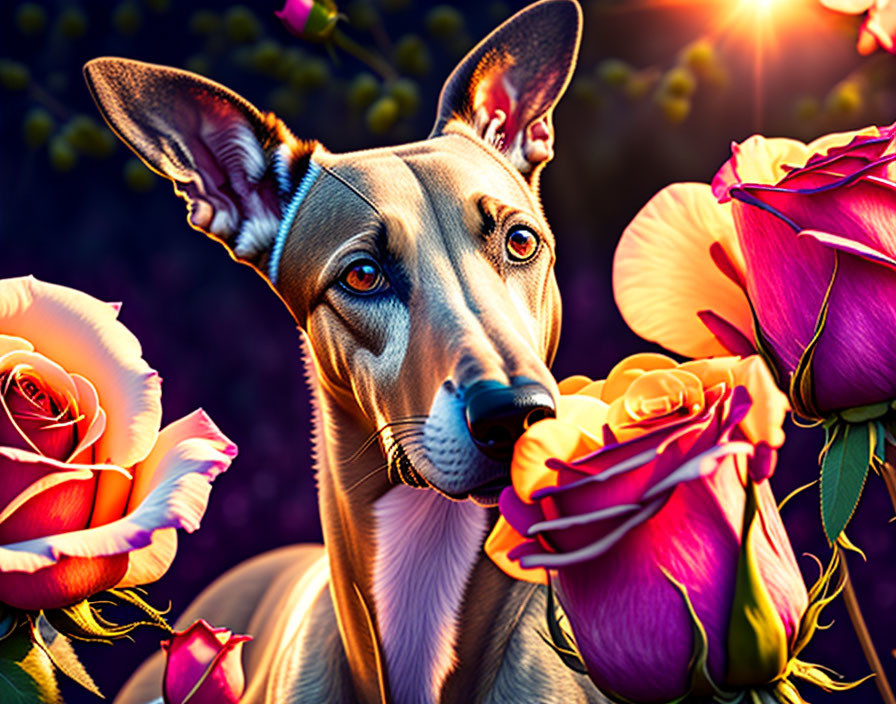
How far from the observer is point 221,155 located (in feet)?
3.12

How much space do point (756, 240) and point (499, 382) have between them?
197mm

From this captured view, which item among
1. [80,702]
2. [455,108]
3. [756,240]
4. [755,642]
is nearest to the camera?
[755,642]

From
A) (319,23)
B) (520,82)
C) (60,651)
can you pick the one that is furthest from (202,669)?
(520,82)

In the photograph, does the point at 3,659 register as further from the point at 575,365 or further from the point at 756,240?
the point at 575,365

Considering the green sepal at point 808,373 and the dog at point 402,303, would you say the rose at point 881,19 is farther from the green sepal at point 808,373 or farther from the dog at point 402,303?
the green sepal at point 808,373

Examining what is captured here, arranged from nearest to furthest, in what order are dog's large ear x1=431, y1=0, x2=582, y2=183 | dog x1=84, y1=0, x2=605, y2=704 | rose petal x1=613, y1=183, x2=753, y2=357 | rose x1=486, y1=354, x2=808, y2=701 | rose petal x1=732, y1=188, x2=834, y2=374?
rose x1=486, y1=354, x2=808, y2=701 → rose petal x1=732, y1=188, x2=834, y2=374 → rose petal x1=613, y1=183, x2=753, y2=357 → dog x1=84, y1=0, x2=605, y2=704 → dog's large ear x1=431, y1=0, x2=582, y2=183

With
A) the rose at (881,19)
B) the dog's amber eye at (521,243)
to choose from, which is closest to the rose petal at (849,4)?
the rose at (881,19)

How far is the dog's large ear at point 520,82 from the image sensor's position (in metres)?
0.96

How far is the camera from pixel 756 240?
59cm

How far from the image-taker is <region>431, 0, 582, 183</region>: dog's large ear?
959mm

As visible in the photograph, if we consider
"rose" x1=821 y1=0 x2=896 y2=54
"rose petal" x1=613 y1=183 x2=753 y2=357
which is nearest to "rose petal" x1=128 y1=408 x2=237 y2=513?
"rose petal" x1=613 y1=183 x2=753 y2=357

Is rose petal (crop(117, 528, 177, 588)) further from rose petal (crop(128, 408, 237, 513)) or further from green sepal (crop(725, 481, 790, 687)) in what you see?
green sepal (crop(725, 481, 790, 687))

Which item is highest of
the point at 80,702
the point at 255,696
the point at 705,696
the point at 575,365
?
the point at 705,696

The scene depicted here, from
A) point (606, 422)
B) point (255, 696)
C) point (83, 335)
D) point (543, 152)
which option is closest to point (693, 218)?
point (606, 422)
